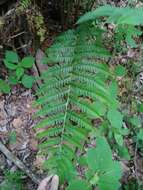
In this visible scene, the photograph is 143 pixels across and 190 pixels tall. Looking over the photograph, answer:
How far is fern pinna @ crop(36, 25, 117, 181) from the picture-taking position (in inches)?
90.1

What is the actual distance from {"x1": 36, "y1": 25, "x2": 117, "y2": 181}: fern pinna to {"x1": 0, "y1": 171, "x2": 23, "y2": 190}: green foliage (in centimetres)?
26

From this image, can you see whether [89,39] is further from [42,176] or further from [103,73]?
[42,176]

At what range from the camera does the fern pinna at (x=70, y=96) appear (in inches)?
→ 90.1

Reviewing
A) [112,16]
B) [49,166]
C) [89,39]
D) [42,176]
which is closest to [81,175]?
[42,176]

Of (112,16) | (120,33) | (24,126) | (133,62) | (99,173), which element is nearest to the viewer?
(99,173)

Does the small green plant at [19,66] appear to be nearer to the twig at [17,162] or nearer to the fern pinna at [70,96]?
the fern pinna at [70,96]

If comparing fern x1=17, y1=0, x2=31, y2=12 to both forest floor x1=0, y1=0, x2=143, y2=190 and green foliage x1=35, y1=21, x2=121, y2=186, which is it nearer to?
green foliage x1=35, y1=21, x2=121, y2=186

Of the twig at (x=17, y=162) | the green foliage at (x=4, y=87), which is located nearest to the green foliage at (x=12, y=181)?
the twig at (x=17, y=162)

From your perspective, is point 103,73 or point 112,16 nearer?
point 112,16

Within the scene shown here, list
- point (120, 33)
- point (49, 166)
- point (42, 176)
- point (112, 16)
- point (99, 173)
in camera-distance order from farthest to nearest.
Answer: point (120, 33), point (42, 176), point (49, 166), point (112, 16), point (99, 173)

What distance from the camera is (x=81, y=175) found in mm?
2635

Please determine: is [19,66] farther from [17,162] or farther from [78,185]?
[78,185]

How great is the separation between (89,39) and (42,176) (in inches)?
40.2

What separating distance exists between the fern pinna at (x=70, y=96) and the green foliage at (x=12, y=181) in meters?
0.26
